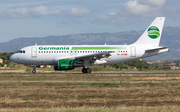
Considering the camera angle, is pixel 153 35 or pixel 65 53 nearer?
pixel 65 53

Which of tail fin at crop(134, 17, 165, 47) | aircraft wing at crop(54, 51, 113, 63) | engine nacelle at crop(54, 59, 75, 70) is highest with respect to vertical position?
tail fin at crop(134, 17, 165, 47)

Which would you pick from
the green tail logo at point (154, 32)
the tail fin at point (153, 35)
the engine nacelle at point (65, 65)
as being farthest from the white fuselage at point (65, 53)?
the green tail logo at point (154, 32)

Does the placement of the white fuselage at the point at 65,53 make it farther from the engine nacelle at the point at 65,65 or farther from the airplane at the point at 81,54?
the engine nacelle at the point at 65,65

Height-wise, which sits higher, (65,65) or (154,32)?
(154,32)

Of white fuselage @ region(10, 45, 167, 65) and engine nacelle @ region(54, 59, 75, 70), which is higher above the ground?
white fuselage @ region(10, 45, 167, 65)

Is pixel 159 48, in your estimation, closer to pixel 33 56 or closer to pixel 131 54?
pixel 131 54

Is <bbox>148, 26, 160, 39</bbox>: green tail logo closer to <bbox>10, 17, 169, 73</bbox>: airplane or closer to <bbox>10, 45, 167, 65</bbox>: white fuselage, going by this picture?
<bbox>10, 17, 169, 73</bbox>: airplane

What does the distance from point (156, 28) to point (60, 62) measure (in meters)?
14.9

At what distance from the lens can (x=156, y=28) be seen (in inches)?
1596

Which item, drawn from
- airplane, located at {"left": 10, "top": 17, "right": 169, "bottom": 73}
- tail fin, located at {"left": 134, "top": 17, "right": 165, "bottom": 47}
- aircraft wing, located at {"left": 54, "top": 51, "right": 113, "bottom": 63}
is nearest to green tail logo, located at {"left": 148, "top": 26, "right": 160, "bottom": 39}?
tail fin, located at {"left": 134, "top": 17, "right": 165, "bottom": 47}

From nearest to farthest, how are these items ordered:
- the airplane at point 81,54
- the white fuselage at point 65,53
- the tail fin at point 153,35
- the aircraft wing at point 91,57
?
the aircraft wing at point 91,57
the airplane at point 81,54
the white fuselage at point 65,53
the tail fin at point 153,35

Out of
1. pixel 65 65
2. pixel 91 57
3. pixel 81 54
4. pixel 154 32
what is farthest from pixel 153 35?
pixel 65 65

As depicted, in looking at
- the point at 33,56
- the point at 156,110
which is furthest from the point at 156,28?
the point at 156,110

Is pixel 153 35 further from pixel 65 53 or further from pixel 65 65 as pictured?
pixel 65 65
